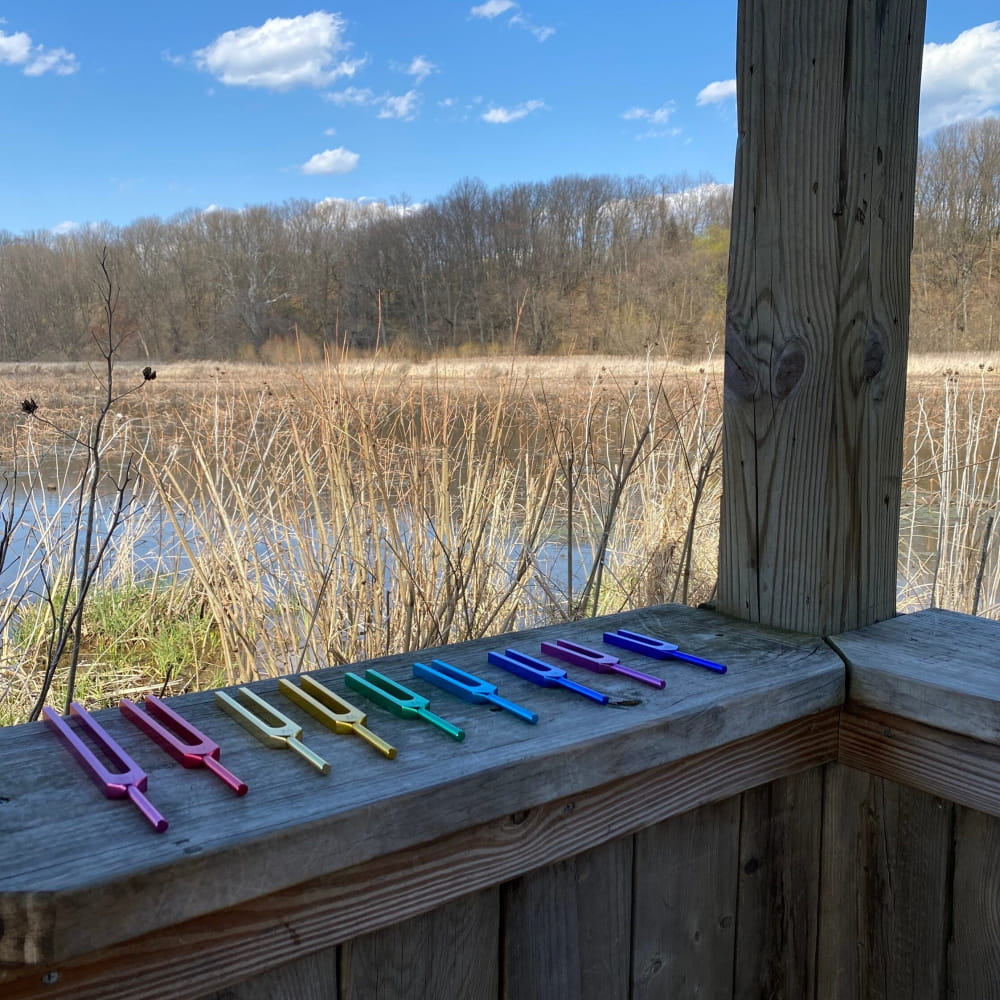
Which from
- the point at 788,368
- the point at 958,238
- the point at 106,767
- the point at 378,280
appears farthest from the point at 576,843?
the point at 958,238

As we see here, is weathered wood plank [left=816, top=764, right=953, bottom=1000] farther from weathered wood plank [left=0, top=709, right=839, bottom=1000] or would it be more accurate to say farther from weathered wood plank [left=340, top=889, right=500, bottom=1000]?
weathered wood plank [left=340, top=889, right=500, bottom=1000]

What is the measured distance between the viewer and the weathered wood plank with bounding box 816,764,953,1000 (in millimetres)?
728

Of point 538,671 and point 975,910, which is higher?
point 538,671

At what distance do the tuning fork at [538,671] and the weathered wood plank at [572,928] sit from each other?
0.35 feet

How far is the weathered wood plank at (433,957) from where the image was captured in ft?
1.71

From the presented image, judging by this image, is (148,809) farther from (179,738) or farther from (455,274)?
(455,274)

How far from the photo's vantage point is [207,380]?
2979mm

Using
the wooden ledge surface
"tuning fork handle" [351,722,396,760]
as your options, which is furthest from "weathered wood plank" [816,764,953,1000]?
"tuning fork handle" [351,722,396,760]

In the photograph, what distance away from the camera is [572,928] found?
2.03 feet

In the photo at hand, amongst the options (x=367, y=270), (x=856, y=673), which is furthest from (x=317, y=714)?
(x=367, y=270)

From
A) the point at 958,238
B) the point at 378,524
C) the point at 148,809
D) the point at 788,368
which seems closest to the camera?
the point at 148,809

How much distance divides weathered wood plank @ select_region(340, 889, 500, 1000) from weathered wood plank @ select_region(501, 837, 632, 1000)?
15 millimetres

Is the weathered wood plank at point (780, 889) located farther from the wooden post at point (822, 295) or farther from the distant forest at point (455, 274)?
the distant forest at point (455, 274)

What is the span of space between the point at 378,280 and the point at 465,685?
5300 mm
